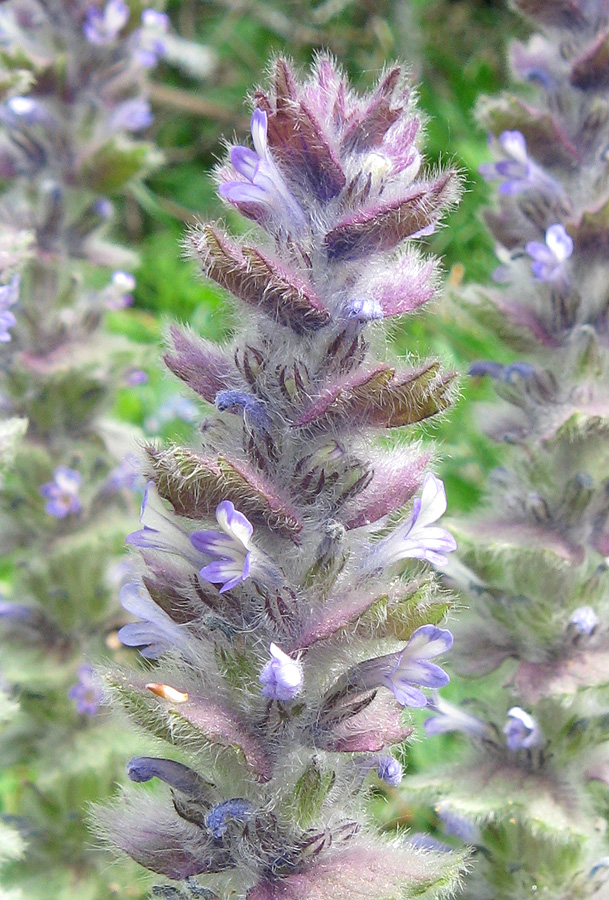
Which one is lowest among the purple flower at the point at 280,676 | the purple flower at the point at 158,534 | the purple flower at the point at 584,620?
the purple flower at the point at 584,620

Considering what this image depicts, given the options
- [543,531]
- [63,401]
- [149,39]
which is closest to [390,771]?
[543,531]

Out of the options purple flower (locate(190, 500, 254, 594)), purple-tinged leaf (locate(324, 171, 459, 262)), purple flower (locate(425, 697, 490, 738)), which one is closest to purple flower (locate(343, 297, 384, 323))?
purple-tinged leaf (locate(324, 171, 459, 262))

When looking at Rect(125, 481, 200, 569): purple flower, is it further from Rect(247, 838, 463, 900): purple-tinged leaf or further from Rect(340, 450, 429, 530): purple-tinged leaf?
Rect(247, 838, 463, 900): purple-tinged leaf

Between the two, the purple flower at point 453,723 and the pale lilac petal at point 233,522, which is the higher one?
the pale lilac petal at point 233,522

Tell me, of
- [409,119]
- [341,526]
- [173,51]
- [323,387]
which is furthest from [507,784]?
[173,51]

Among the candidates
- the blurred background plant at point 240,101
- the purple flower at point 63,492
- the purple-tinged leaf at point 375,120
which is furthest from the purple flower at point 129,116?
the purple-tinged leaf at point 375,120

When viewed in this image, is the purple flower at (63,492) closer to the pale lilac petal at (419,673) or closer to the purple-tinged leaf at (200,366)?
the purple-tinged leaf at (200,366)
